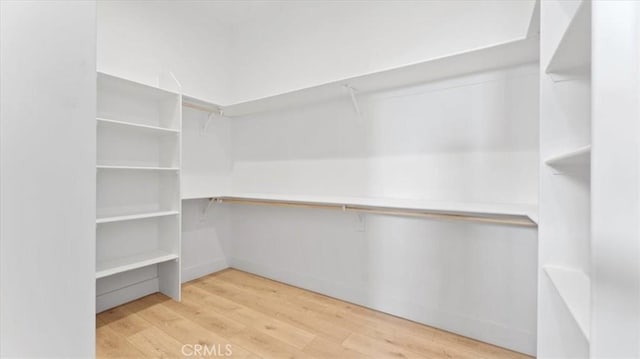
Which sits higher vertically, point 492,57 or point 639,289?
point 492,57

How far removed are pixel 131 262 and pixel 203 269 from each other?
74 cm

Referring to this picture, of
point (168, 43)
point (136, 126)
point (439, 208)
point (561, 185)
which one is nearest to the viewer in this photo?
point (561, 185)

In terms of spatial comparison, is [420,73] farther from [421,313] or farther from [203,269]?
[203,269]

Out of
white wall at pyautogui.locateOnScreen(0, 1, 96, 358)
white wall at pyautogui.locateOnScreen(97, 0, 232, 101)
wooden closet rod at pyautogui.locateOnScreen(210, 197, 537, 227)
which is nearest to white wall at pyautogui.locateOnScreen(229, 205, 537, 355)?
wooden closet rod at pyautogui.locateOnScreen(210, 197, 537, 227)

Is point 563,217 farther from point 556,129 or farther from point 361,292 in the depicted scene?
point 361,292

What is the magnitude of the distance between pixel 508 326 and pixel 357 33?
7.32 ft

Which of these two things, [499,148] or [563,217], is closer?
[563,217]

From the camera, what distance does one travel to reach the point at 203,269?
255 centimetres

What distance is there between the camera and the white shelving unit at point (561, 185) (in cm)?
94

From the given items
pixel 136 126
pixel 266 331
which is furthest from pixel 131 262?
pixel 266 331

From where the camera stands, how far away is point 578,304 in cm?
74

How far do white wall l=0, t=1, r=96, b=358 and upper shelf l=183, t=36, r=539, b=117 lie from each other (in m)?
1.46

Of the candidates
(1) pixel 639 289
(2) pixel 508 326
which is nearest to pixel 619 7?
(1) pixel 639 289

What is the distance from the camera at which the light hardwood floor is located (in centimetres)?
147
